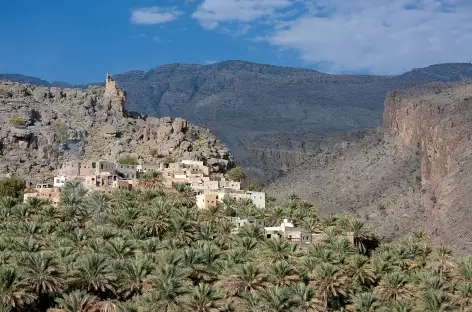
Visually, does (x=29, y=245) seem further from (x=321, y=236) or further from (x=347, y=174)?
(x=347, y=174)

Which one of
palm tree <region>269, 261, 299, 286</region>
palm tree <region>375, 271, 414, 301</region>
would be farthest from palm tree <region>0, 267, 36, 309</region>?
palm tree <region>375, 271, 414, 301</region>

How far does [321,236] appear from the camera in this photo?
79.0m

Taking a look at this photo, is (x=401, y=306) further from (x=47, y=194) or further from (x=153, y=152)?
(x=153, y=152)

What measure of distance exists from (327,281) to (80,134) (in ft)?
258

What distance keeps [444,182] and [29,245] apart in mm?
88090

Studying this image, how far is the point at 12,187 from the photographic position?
3939 inches

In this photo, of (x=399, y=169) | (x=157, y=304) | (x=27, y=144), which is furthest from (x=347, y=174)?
(x=157, y=304)

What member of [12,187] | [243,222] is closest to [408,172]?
[12,187]

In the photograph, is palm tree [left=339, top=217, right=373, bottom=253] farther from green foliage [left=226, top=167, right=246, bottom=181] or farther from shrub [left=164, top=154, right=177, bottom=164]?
shrub [left=164, top=154, right=177, bottom=164]

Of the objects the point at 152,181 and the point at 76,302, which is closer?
the point at 76,302

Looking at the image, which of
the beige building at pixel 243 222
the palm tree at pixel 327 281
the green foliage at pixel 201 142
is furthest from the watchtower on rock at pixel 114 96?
the palm tree at pixel 327 281

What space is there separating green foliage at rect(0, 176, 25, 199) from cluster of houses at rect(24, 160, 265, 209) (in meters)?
1.63

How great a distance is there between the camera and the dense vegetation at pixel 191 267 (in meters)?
56.0

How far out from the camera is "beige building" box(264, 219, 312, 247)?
77.4 meters
